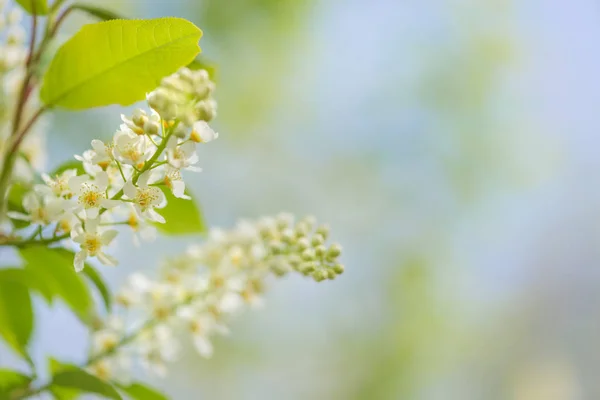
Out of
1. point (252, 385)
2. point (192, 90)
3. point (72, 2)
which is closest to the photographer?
point (192, 90)

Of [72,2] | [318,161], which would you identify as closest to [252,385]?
[318,161]

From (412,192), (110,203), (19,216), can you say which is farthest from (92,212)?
(412,192)

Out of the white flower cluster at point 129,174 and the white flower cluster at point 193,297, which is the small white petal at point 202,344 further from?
the white flower cluster at point 129,174

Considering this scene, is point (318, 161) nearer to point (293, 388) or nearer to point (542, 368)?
point (293, 388)

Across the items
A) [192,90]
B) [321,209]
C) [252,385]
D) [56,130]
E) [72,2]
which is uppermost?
[321,209]

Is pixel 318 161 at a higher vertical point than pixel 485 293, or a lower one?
higher

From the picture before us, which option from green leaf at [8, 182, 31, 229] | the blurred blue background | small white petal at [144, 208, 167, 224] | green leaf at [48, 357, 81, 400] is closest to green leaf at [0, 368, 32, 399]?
green leaf at [48, 357, 81, 400]
